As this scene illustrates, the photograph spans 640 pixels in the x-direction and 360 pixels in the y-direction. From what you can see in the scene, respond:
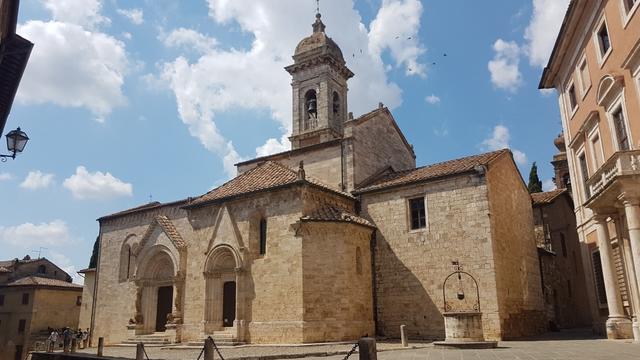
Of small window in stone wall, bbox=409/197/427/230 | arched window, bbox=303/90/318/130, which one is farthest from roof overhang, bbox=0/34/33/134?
arched window, bbox=303/90/318/130

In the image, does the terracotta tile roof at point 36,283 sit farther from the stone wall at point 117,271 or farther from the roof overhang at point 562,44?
the roof overhang at point 562,44

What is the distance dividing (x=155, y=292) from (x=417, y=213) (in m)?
14.2

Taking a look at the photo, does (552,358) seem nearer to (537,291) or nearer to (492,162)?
(492,162)

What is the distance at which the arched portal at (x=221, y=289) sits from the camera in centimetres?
2103

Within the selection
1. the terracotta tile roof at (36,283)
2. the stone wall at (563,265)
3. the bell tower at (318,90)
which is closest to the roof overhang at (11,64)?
the bell tower at (318,90)

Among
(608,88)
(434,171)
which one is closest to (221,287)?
(434,171)

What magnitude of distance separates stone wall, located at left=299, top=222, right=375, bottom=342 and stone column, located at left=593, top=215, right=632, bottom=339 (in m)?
8.78

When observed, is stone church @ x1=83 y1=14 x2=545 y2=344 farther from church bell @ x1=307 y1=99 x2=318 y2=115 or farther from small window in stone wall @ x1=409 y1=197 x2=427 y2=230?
church bell @ x1=307 y1=99 x2=318 y2=115

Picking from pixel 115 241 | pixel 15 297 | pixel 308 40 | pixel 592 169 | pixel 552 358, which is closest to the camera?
pixel 552 358

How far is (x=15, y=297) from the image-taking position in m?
41.2

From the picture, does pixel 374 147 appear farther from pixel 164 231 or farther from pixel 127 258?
pixel 127 258

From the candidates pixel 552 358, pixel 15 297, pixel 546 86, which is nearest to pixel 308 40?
pixel 546 86

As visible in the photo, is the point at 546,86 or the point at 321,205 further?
the point at 546,86

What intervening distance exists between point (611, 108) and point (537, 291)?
10.9 meters
